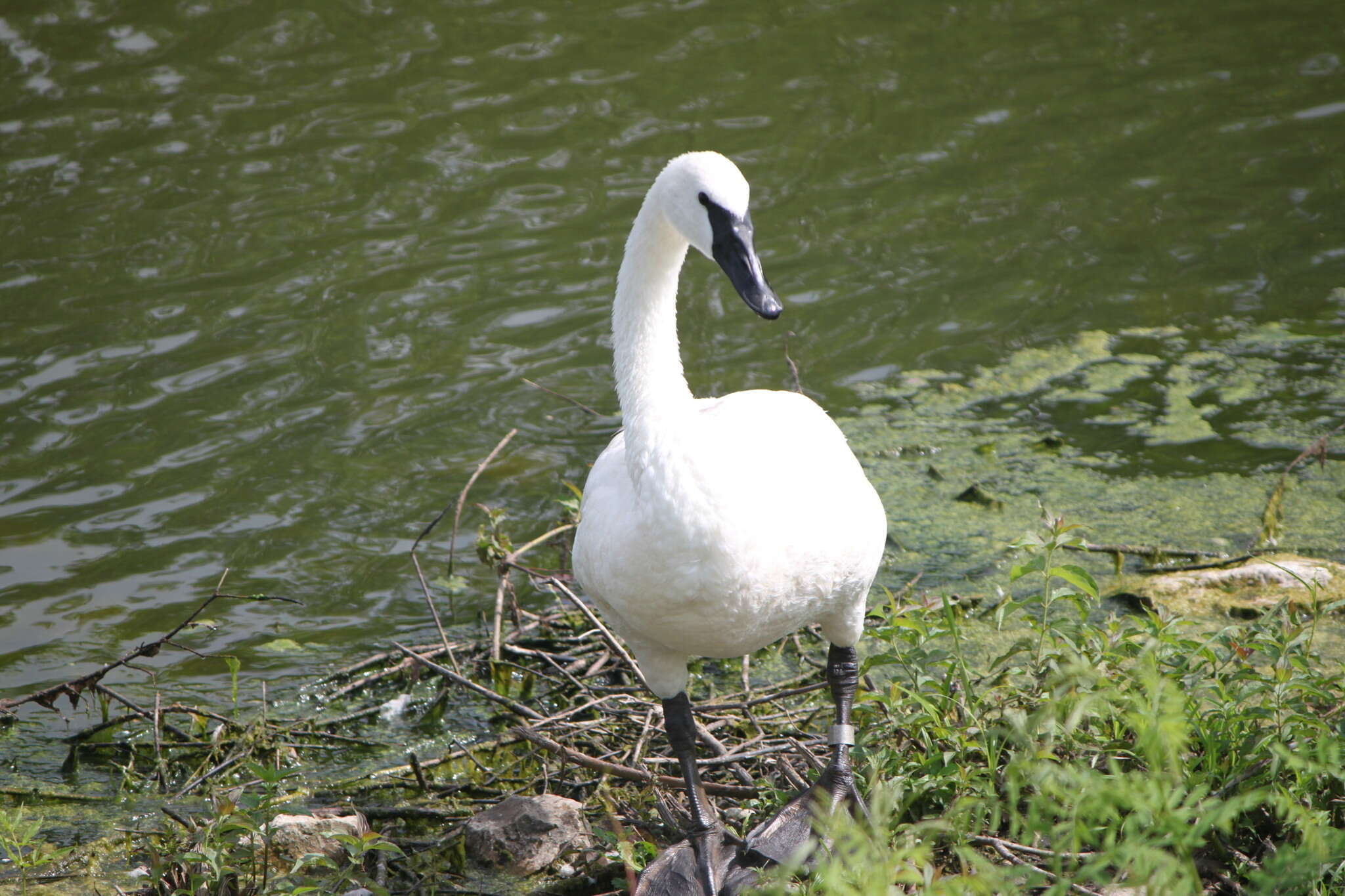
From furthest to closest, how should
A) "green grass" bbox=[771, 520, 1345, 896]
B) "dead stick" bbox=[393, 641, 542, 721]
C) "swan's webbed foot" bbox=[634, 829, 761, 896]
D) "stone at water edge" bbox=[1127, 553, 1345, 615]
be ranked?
"stone at water edge" bbox=[1127, 553, 1345, 615]
"dead stick" bbox=[393, 641, 542, 721]
"swan's webbed foot" bbox=[634, 829, 761, 896]
"green grass" bbox=[771, 520, 1345, 896]

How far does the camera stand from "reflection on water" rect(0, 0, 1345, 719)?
236 inches

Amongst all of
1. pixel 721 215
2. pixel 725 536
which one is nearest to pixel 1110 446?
pixel 721 215

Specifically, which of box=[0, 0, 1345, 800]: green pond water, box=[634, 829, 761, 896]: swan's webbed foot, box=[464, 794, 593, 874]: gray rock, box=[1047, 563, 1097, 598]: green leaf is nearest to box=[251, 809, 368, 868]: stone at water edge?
box=[464, 794, 593, 874]: gray rock

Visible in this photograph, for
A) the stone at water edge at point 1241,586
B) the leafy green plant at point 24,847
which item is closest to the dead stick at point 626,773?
the leafy green plant at point 24,847

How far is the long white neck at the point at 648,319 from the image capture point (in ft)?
10.8

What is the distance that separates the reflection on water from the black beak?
278 cm

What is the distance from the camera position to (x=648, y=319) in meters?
3.42

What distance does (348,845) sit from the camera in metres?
3.38

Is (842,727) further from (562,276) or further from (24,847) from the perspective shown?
(562,276)

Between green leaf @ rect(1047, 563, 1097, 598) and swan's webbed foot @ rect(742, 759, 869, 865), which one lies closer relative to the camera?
green leaf @ rect(1047, 563, 1097, 598)

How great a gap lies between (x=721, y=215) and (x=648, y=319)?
15.0 inches

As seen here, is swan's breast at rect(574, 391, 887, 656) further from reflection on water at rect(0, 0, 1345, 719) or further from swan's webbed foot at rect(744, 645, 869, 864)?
reflection on water at rect(0, 0, 1345, 719)

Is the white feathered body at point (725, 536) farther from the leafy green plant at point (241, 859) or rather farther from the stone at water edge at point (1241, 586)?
the stone at water edge at point (1241, 586)

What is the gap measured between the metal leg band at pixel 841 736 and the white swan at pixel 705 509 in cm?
3
